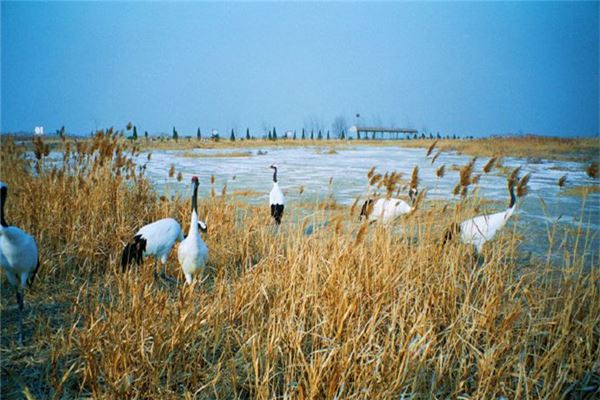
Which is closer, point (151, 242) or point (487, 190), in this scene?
point (151, 242)

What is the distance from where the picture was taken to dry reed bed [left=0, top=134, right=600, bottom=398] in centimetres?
197

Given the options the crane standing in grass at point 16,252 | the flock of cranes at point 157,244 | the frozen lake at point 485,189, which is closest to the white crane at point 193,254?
the flock of cranes at point 157,244

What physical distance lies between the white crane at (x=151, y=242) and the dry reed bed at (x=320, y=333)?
0.32 meters

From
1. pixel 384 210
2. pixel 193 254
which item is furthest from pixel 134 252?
pixel 384 210

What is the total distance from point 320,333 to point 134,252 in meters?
2.05

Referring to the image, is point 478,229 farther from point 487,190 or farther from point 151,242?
point 487,190

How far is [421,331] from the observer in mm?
2219

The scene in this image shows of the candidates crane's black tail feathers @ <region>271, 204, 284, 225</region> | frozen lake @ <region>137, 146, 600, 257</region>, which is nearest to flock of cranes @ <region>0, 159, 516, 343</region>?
frozen lake @ <region>137, 146, 600, 257</region>

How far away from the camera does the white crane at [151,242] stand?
3.57 meters

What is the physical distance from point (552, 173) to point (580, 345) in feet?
39.0

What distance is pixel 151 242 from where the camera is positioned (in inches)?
143

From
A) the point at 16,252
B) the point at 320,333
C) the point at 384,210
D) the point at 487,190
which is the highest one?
the point at 384,210

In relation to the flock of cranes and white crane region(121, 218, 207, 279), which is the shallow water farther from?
white crane region(121, 218, 207, 279)

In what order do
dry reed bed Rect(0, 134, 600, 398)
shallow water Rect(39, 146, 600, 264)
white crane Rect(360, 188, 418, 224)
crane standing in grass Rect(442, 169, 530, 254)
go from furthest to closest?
shallow water Rect(39, 146, 600, 264) → crane standing in grass Rect(442, 169, 530, 254) → white crane Rect(360, 188, 418, 224) → dry reed bed Rect(0, 134, 600, 398)
